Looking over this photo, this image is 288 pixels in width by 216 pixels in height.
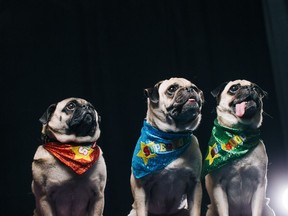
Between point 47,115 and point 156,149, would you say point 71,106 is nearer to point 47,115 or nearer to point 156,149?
point 47,115

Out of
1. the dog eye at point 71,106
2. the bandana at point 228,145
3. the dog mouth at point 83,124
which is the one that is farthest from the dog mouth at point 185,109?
the dog eye at point 71,106

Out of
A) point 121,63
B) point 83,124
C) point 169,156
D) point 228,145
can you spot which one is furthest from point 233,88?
point 121,63

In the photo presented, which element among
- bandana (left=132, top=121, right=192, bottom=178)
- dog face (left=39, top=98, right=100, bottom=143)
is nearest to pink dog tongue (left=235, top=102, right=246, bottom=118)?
bandana (left=132, top=121, right=192, bottom=178)

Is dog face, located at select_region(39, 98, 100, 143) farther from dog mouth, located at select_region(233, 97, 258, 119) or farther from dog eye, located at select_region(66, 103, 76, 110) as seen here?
dog mouth, located at select_region(233, 97, 258, 119)

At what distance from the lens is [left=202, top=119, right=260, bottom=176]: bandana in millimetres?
3469

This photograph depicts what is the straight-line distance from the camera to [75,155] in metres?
3.30

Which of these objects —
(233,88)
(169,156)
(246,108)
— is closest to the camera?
(169,156)

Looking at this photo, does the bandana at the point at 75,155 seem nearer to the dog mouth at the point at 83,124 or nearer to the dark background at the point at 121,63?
the dog mouth at the point at 83,124

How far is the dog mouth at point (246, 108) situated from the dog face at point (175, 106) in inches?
10.5

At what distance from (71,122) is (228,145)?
1078mm

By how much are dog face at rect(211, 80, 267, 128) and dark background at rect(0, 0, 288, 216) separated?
2.33 ft

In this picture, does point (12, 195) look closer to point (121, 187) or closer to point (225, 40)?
point (121, 187)

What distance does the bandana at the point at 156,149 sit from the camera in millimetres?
3371

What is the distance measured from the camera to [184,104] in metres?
3.40
